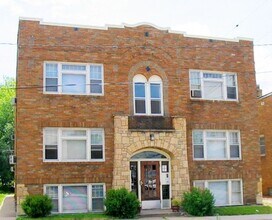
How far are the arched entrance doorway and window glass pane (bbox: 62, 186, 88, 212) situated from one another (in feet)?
7.79

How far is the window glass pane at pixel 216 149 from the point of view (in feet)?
74.0

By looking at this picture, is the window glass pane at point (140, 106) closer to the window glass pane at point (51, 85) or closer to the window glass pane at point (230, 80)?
the window glass pane at point (51, 85)

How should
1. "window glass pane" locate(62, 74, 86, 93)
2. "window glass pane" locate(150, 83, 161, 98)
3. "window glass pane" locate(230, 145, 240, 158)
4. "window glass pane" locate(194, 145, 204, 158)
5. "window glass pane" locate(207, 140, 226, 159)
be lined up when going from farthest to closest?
"window glass pane" locate(230, 145, 240, 158) → "window glass pane" locate(207, 140, 226, 159) → "window glass pane" locate(194, 145, 204, 158) → "window glass pane" locate(150, 83, 161, 98) → "window glass pane" locate(62, 74, 86, 93)

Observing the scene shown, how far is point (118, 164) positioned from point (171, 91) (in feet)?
15.4

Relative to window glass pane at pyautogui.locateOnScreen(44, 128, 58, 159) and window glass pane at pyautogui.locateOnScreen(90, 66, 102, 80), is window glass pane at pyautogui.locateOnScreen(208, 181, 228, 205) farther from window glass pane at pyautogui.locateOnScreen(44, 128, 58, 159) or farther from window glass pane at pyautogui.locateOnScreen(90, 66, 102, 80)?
window glass pane at pyautogui.locateOnScreen(44, 128, 58, 159)

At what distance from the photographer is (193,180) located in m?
21.8

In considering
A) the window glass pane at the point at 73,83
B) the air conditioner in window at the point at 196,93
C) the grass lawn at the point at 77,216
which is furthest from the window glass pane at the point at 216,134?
the grass lawn at the point at 77,216

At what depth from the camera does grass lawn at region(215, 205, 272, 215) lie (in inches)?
789

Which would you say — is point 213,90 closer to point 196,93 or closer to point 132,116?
point 196,93

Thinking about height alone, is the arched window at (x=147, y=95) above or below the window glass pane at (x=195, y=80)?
below

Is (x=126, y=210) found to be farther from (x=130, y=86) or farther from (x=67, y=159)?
(x=130, y=86)

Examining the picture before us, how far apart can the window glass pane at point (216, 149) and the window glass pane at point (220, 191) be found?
138 centimetres

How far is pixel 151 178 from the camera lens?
69.9ft

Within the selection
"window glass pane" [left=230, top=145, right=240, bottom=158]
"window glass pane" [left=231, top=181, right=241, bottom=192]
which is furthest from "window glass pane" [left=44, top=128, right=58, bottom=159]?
"window glass pane" [left=231, top=181, right=241, bottom=192]
